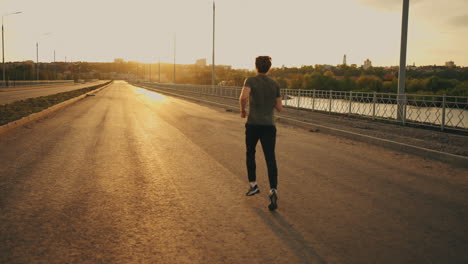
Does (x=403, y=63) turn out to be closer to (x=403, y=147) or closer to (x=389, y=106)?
(x=389, y=106)

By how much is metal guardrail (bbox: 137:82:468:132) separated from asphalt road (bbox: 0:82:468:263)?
6969 mm

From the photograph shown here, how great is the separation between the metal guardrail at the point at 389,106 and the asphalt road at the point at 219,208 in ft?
22.9

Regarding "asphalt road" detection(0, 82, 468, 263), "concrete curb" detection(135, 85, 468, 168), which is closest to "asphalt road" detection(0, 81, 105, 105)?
"concrete curb" detection(135, 85, 468, 168)

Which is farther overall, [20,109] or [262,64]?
[20,109]

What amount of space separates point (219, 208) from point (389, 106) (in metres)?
14.9

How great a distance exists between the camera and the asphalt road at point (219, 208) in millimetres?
3342

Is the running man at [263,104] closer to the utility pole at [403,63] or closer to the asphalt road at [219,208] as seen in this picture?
the asphalt road at [219,208]

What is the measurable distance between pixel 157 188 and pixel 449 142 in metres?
9.09

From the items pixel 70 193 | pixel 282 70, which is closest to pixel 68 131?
pixel 70 193

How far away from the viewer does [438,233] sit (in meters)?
3.87

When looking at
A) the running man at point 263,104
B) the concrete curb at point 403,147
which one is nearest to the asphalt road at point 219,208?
the concrete curb at point 403,147

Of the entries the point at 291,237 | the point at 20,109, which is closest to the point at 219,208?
the point at 291,237

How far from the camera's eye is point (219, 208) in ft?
15.0

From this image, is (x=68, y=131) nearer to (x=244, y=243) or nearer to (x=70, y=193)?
(x=70, y=193)
